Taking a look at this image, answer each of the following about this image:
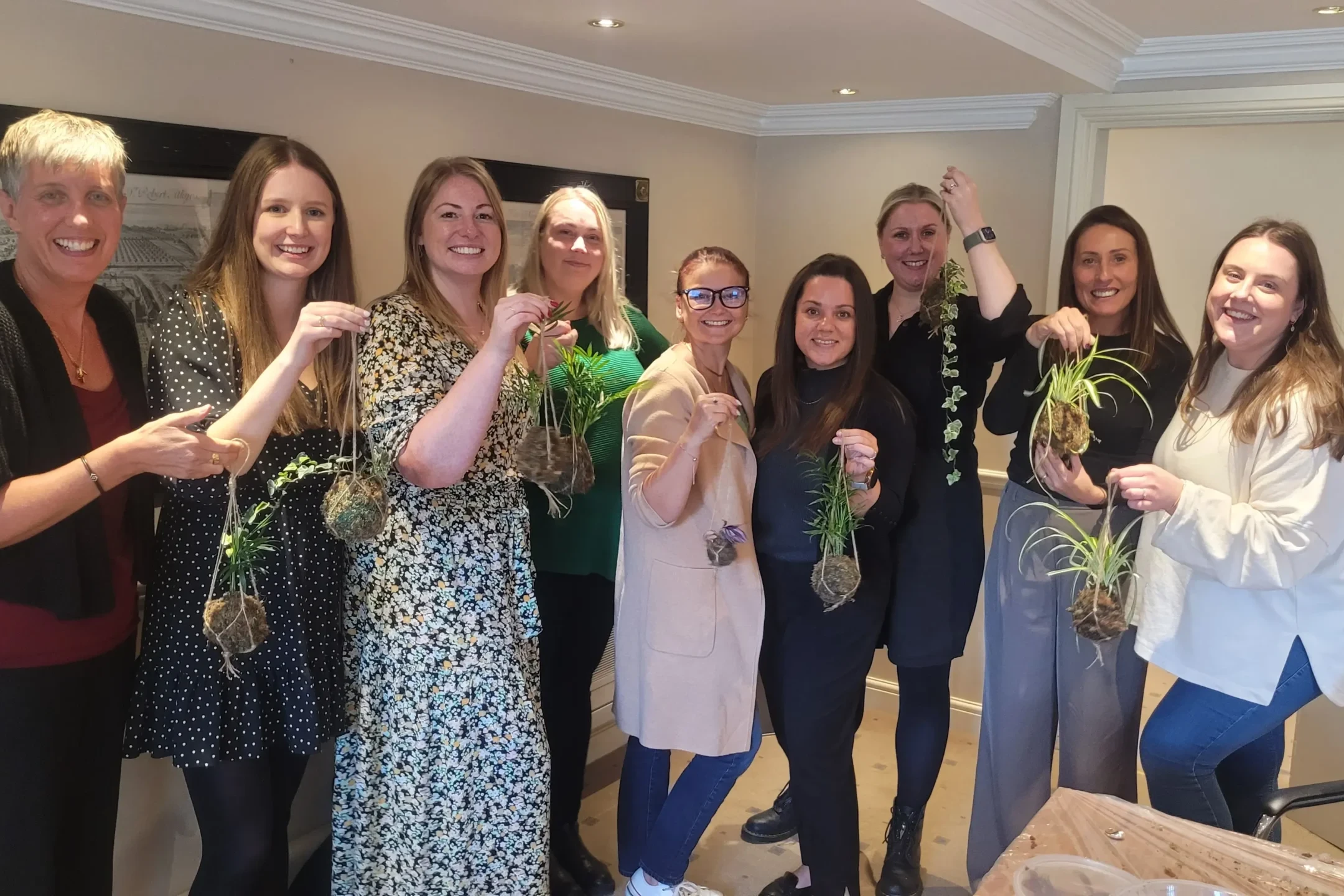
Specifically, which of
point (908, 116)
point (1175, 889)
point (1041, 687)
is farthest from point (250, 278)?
point (908, 116)

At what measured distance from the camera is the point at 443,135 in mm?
2443

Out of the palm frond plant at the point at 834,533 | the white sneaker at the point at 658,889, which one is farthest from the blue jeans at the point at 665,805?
the palm frond plant at the point at 834,533

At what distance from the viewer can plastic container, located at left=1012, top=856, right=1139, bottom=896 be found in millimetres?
1225

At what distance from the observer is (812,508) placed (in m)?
2.00

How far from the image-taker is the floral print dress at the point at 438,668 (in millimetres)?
1760

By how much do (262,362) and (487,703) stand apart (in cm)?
79

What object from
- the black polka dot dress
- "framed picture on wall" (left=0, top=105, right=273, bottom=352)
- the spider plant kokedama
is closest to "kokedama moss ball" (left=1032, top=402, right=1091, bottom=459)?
the spider plant kokedama

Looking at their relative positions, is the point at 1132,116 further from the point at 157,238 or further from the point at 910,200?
the point at 157,238

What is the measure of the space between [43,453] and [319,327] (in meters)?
0.46

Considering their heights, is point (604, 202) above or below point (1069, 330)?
above

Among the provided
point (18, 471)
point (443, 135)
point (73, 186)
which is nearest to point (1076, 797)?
point (18, 471)

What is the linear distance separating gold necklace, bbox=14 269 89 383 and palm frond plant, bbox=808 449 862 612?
1379 millimetres

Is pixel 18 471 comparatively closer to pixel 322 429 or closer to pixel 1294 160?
pixel 322 429

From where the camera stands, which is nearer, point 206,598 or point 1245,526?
point 206,598
